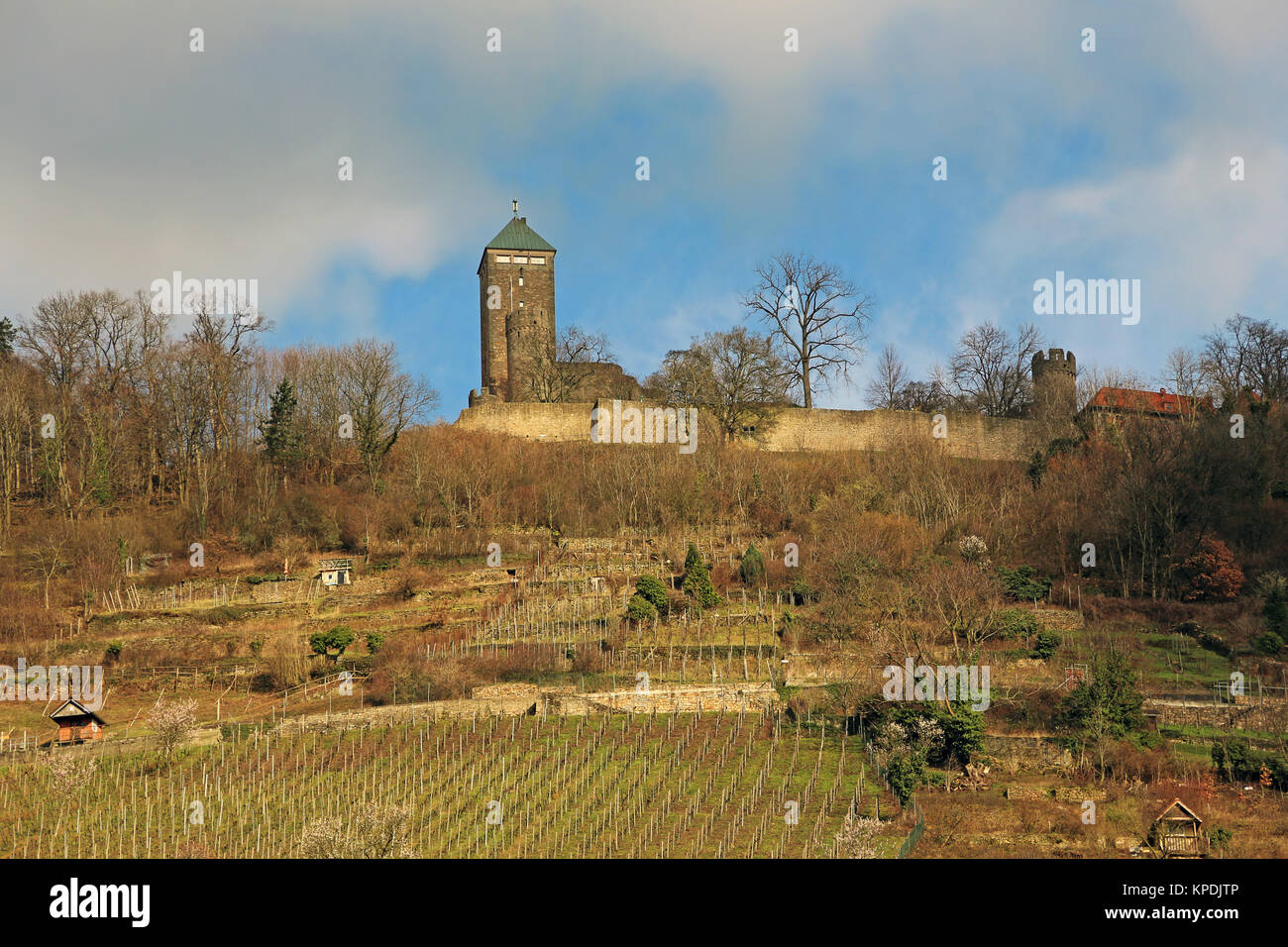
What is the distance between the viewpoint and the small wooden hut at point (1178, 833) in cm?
1834

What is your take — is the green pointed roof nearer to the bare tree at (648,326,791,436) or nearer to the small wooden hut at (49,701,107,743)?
the bare tree at (648,326,791,436)

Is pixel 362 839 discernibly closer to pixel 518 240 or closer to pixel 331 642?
pixel 331 642

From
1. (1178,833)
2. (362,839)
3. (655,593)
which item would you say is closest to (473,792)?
(362,839)

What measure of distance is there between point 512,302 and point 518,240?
3.61 meters

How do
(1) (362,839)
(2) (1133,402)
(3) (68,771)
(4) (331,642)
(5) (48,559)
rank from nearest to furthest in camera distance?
(1) (362,839)
(3) (68,771)
(4) (331,642)
(5) (48,559)
(2) (1133,402)

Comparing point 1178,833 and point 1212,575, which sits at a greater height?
point 1212,575

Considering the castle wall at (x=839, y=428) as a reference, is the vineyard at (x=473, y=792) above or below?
below

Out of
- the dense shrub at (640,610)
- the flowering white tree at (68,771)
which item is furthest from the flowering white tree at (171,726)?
the dense shrub at (640,610)

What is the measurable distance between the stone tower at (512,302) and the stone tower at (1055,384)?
21.8 m

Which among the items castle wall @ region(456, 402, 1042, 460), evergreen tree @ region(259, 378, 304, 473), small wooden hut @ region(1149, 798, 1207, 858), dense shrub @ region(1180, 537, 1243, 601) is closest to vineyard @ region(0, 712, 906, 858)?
small wooden hut @ region(1149, 798, 1207, 858)

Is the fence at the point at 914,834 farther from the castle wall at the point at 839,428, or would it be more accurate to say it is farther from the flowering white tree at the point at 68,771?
the castle wall at the point at 839,428

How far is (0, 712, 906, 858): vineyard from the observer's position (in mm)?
18547

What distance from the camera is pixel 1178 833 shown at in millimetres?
18609

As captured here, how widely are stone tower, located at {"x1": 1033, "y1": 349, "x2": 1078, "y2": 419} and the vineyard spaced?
28.2 metres
